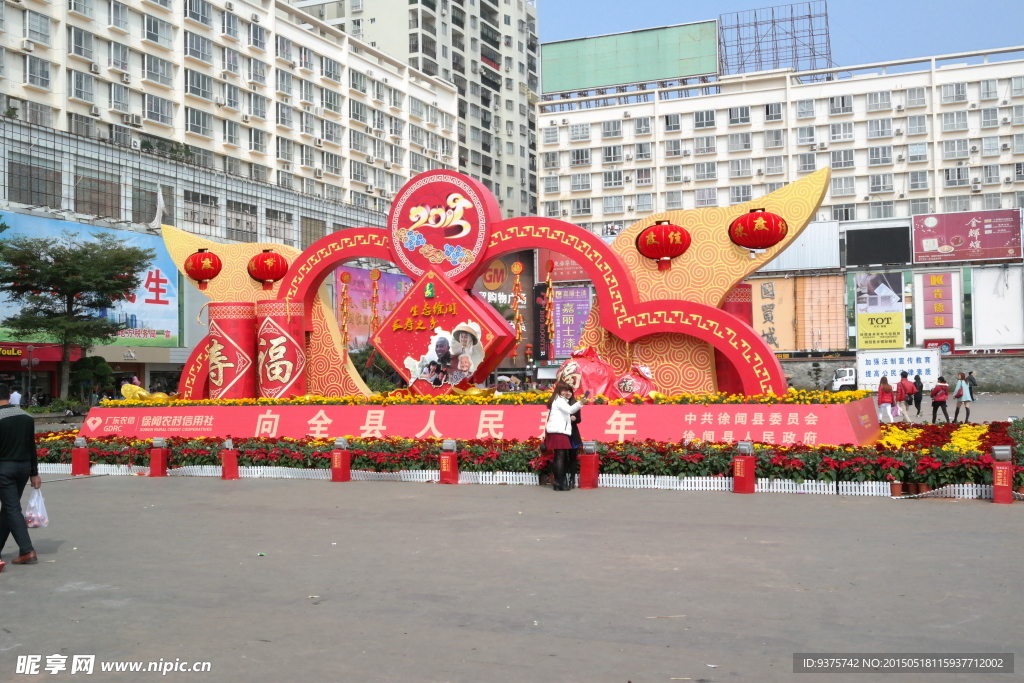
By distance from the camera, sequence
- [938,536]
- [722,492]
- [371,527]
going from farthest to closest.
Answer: [722,492] < [371,527] < [938,536]

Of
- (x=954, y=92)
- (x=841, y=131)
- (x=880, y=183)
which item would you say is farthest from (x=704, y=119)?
(x=954, y=92)

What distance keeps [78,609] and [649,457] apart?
7.04 m

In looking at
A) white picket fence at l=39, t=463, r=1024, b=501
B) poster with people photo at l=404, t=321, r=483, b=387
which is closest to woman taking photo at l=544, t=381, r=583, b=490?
white picket fence at l=39, t=463, r=1024, b=501

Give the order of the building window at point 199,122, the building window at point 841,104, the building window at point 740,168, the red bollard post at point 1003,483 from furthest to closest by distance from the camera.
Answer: the building window at point 740,168
the building window at point 841,104
the building window at point 199,122
the red bollard post at point 1003,483

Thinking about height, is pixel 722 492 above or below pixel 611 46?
below

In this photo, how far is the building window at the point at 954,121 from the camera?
50.5 m

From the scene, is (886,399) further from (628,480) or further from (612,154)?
(612,154)

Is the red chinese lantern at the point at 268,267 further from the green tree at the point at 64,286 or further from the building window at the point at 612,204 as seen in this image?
the building window at the point at 612,204

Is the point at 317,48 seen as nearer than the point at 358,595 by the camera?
No

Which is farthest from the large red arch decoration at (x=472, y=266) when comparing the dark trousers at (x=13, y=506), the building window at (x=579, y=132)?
the building window at (x=579, y=132)

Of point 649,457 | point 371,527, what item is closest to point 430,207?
point 649,457

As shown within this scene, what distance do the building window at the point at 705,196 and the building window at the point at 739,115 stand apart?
3967mm

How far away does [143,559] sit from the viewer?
7012 millimetres

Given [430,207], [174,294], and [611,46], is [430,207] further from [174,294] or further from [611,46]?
[611,46]
